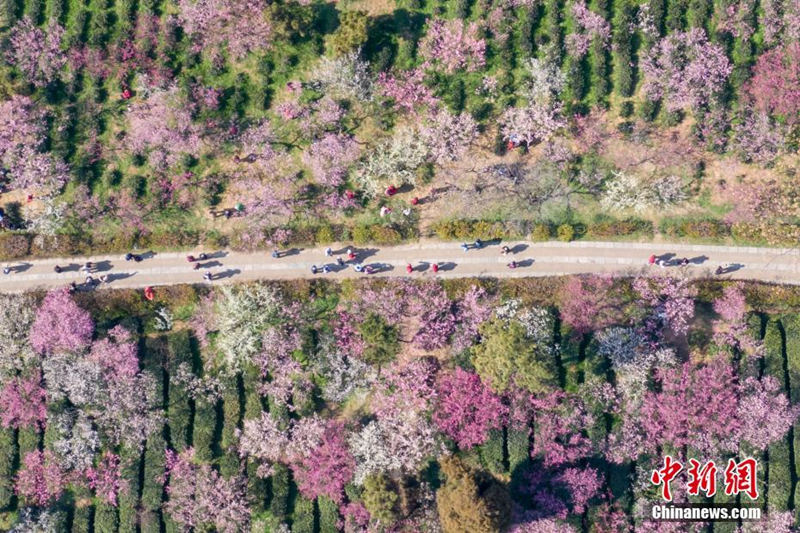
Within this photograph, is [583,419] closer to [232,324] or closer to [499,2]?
[232,324]

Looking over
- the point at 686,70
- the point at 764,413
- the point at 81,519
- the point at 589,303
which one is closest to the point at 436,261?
the point at 589,303

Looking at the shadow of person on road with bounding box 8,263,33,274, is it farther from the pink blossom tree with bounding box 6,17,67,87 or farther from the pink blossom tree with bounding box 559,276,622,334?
the pink blossom tree with bounding box 559,276,622,334

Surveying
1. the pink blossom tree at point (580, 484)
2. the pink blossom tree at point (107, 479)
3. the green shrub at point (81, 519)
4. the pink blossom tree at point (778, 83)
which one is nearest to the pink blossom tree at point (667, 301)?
the pink blossom tree at point (580, 484)

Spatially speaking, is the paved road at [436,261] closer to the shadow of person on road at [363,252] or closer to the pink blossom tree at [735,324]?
the shadow of person on road at [363,252]

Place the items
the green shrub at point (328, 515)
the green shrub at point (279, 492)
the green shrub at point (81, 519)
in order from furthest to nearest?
the green shrub at point (81, 519), the green shrub at point (279, 492), the green shrub at point (328, 515)

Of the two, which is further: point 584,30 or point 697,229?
point 584,30

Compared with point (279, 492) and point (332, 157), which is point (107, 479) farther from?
point (332, 157)
